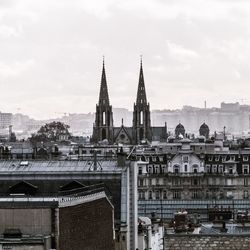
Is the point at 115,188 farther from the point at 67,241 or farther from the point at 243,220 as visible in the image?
the point at 243,220

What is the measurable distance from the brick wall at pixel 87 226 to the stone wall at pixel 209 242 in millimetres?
7741

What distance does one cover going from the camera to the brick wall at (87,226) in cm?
3234

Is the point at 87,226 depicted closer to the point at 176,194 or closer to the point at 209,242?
the point at 209,242

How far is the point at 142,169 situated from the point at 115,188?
8115 centimetres

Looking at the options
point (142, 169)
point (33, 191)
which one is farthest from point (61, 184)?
point (142, 169)

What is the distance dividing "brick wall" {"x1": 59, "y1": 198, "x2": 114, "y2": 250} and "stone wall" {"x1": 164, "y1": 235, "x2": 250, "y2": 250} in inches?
305

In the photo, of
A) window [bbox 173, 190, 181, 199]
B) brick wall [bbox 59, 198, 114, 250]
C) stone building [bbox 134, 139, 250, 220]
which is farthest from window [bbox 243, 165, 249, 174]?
brick wall [bbox 59, 198, 114, 250]

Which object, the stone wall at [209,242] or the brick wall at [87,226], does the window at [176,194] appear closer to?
the stone wall at [209,242]

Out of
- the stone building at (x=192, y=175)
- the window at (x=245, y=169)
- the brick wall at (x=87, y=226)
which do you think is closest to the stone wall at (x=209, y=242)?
the brick wall at (x=87, y=226)

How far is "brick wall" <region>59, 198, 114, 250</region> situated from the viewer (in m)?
32.3

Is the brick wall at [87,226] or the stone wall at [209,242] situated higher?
the brick wall at [87,226]

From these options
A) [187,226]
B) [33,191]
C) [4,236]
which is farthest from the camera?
[187,226]

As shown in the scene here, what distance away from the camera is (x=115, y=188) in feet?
140

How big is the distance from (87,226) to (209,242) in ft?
39.7
